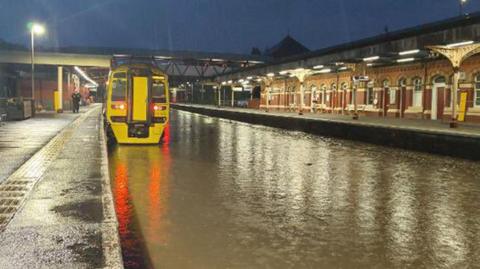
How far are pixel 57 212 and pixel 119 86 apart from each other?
1186 cm

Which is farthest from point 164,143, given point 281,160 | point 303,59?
point 303,59

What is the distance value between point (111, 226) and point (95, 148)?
969cm

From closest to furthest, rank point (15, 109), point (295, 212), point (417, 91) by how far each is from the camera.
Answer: point (295, 212) → point (15, 109) → point (417, 91)

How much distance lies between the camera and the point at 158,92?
1883 cm

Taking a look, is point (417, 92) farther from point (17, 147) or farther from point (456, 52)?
point (17, 147)

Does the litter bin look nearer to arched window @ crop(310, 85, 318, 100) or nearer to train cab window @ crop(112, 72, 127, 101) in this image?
train cab window @ crop(112, 72, 127, 101)

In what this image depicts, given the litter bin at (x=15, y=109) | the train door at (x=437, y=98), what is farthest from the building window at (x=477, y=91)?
the litter bin at (x=15, y=109)

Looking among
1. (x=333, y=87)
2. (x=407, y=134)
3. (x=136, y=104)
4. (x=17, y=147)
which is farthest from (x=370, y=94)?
(x=17, y=147)

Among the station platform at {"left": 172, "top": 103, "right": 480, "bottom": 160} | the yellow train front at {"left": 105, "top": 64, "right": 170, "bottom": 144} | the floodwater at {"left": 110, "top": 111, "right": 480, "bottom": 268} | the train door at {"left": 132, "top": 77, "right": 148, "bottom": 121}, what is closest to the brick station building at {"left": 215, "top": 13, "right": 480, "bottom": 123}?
the station platform at {"left": 172, "top": 103, "right": 480, "bottom": 160}

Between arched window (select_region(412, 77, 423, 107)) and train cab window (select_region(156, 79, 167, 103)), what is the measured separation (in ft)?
67.6

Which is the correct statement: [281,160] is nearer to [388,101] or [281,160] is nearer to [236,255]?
[236,255]

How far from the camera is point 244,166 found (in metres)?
Answer: 13.3

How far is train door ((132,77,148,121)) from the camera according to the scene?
18344 millimetres

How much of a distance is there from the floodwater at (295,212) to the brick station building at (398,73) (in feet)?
31.1
